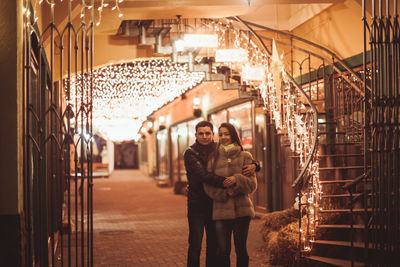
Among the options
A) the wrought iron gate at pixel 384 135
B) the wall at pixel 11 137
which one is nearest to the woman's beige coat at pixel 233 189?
the wrought iron gate at pixel 384 135

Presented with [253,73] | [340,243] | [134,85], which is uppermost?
[134,85]

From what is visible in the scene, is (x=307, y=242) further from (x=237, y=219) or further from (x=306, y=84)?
(x=306, y=84)

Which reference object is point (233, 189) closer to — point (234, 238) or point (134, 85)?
point (234, 238)

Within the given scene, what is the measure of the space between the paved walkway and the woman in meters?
2.20

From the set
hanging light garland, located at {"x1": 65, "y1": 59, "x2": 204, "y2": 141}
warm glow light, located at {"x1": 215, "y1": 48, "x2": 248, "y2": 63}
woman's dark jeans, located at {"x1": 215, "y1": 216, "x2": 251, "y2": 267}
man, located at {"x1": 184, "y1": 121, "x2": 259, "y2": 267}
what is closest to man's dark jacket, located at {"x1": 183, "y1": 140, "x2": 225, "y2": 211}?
man, located at {"x1": 184, "y1": 121, "x2": 259, "y2": 267}

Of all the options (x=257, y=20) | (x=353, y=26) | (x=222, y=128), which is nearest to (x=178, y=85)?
(x=257, y=20)

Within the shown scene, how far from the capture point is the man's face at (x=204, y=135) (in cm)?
571

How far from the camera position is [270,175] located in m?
13.1

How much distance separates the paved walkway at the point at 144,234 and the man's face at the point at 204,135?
8.68 feet

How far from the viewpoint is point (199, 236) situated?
565cm

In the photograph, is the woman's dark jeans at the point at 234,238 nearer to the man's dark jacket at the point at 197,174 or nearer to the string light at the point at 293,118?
the man's dark jacket at the point at 197,174

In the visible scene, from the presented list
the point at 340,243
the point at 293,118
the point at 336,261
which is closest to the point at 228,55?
the point at 293,118

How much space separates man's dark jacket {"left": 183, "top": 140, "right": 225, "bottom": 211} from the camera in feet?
18.2

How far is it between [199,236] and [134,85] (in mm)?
11303
